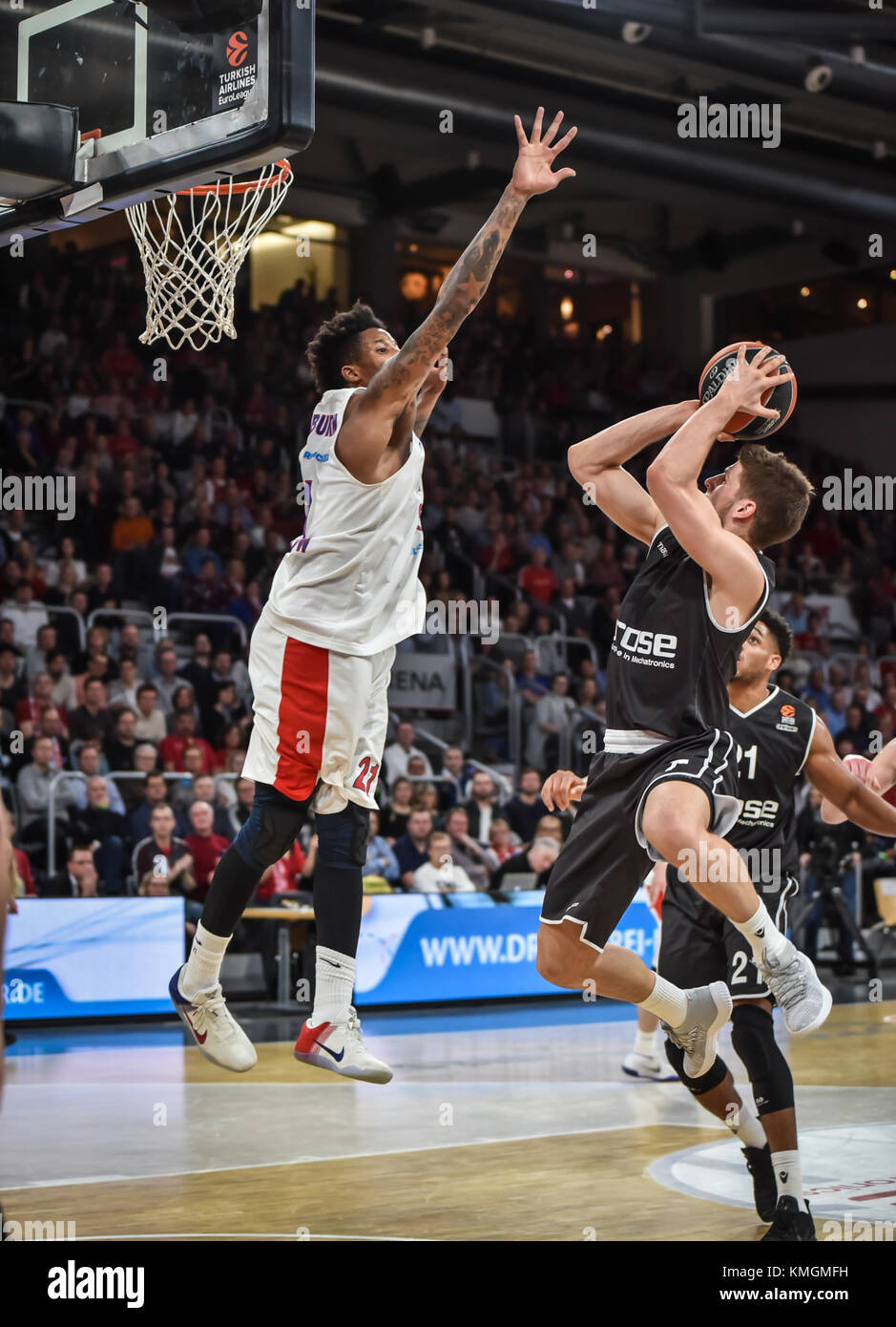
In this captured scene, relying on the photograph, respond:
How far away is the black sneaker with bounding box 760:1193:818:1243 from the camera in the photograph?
220 inches

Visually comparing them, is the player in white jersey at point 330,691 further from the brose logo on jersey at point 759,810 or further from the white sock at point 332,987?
the brose logo on jersey at point 759,810

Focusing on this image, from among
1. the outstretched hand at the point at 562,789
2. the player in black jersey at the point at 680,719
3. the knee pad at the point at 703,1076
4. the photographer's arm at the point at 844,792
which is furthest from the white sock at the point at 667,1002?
the photographer's arm at the point at 844,792

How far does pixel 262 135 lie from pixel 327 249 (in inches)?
716

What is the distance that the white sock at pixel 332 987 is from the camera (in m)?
5.27

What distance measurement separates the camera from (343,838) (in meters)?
5.39

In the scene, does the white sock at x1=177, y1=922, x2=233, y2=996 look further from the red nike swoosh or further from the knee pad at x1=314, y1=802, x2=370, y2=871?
the knee pad at x1=314, y1=802, x2=370, y2=871

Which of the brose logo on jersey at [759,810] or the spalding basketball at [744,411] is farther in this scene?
the brose logo on jersey at [759,810]

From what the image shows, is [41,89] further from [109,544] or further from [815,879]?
[815,879]

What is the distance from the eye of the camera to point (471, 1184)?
6.59m

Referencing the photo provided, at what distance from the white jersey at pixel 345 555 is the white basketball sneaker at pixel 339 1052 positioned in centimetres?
126

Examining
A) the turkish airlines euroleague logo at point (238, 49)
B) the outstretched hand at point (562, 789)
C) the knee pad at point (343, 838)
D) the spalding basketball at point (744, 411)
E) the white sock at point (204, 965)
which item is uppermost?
the turkish airlines euroleague logo at point (238, 49)

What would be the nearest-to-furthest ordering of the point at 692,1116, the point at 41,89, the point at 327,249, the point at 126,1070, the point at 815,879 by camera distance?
the point at 41,89 < the point at 692,1116 < the point at 126,1070 < the point at 815,879 < the point at 327,249

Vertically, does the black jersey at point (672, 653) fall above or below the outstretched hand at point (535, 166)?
below
